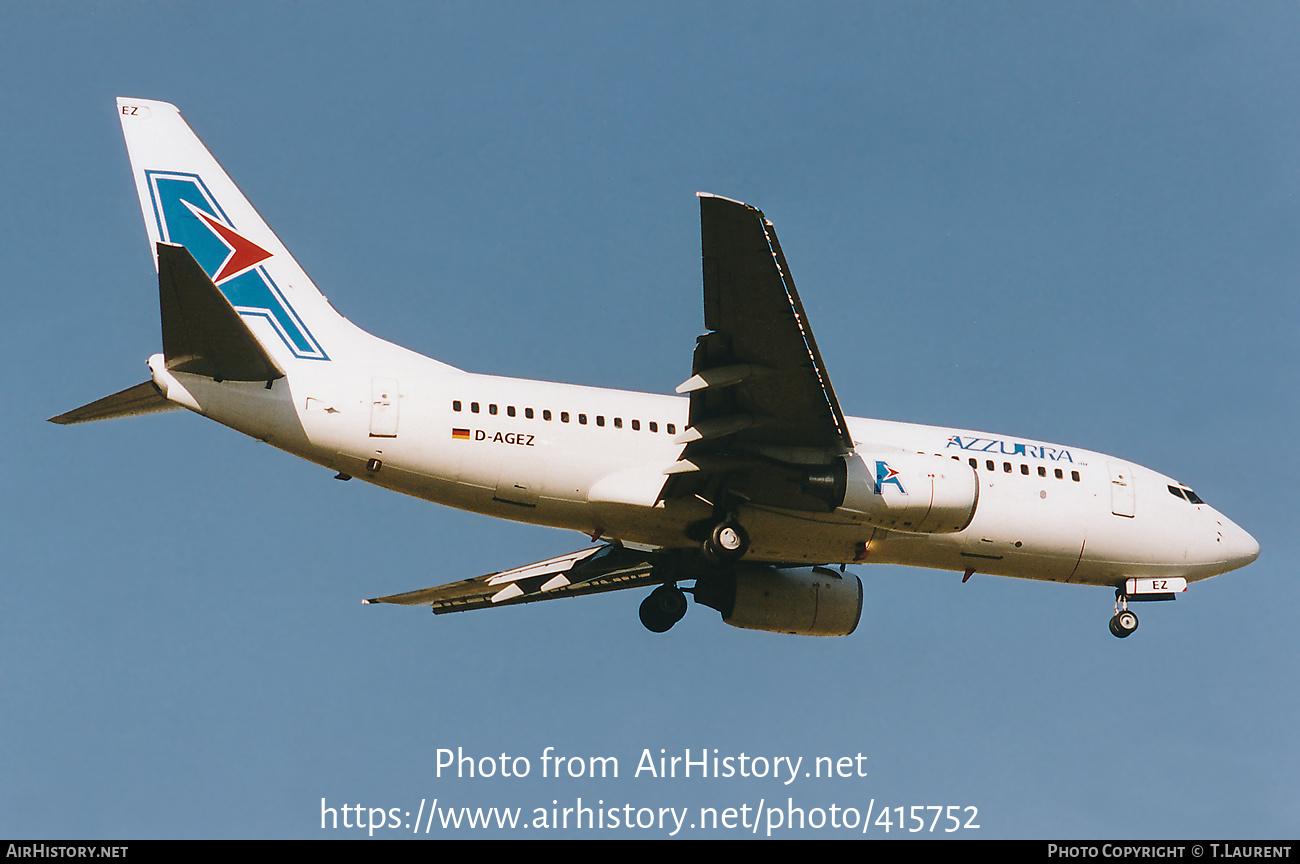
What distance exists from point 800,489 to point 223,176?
1076 centimetres

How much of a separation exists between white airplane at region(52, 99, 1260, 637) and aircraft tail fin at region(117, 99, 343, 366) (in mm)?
31

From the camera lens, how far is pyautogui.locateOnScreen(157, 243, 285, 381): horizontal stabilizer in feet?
57.5

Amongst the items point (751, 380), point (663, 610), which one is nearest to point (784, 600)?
point (663, 610)

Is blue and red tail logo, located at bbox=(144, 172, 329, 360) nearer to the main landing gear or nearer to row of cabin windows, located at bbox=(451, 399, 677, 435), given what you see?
row of cabin windows, located at bbox=(451, 399, 677, 435)

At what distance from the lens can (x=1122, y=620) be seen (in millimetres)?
24891

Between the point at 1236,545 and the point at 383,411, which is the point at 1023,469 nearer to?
the point at 1236,545

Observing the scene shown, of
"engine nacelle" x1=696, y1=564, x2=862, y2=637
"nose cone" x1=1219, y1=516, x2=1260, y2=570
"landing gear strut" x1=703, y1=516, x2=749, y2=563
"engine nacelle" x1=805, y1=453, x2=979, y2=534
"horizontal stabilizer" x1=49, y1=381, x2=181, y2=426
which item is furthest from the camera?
"nose cone" x1=1219, y1=516, x2=1260, y2=570

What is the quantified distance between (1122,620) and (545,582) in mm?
10809

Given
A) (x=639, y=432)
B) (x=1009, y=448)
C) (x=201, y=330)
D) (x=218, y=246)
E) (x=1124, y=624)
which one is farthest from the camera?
(x=1124, y=624)

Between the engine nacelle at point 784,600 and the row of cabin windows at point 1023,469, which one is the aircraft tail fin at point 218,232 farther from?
the row of cabin windows at point 1023,469

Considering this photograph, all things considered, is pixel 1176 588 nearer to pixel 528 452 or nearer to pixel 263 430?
pixel 528 452

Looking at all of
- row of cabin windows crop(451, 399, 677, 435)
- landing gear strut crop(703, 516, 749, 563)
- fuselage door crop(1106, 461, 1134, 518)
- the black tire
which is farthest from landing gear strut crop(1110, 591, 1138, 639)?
row of cabin windows crop(451, 399, 677, 435)

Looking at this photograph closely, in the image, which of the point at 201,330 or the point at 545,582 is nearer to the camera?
the point at 201,330
